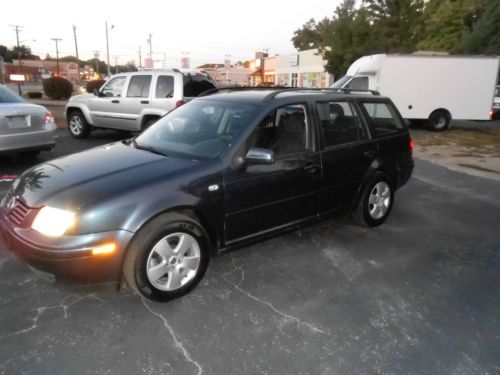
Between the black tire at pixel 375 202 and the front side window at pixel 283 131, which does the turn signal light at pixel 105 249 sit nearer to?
the front side window at pixel 283 131

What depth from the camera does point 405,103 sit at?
15562 mm

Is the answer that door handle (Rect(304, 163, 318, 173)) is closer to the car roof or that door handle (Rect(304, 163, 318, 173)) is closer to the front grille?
the car roof

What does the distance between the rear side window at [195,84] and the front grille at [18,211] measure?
6.55 metres

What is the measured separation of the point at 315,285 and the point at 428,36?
1900 inches

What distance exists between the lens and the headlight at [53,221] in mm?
2740

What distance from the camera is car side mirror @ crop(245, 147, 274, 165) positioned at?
10.8 ft

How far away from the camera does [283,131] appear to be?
3861 millimetres

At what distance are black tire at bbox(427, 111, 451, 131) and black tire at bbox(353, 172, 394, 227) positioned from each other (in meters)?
12.4

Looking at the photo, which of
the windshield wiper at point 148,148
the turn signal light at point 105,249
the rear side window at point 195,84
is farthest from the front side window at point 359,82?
the turn signal light at point 105,249

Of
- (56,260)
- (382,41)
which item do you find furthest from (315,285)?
(382,41)

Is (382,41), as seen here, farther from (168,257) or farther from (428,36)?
(168,257)

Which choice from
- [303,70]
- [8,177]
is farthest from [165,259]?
[303,70]

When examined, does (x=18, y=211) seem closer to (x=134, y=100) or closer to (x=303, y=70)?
(x=134, y=100)

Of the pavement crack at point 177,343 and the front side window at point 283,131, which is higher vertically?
the front side window at point 283,131
